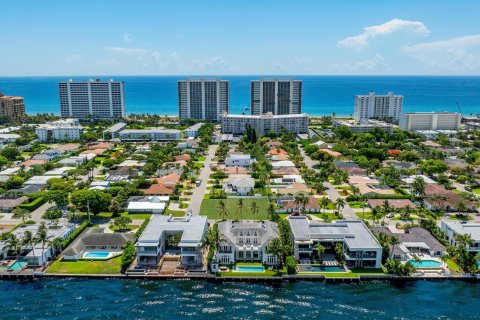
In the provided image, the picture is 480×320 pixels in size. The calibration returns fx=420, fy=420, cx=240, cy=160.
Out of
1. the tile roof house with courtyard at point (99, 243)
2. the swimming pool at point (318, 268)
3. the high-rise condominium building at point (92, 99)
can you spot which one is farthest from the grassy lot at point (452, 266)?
the high-rise condominium building at point (92, 99)

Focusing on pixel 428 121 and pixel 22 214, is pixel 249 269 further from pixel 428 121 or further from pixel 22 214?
pixel 428 121

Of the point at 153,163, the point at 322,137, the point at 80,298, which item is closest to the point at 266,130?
the point at 322,137

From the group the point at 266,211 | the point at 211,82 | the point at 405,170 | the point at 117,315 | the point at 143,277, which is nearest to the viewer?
the point at 117,315

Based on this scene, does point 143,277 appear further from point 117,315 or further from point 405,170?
point 405,170

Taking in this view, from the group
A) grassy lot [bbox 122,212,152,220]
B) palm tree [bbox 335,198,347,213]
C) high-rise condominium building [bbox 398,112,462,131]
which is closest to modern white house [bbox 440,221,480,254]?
palm tree [bbox 335,198,347,213]

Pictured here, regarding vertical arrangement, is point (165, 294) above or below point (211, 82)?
below

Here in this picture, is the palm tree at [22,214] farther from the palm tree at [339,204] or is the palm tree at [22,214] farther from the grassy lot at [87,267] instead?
the palm tree at [339,204]
